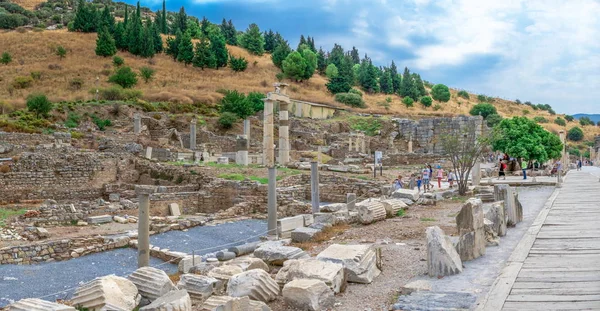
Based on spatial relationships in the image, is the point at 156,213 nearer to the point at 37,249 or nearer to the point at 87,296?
the point at 37,249

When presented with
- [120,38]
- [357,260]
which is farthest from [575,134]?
[357,260]

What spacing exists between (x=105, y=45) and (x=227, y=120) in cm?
3408

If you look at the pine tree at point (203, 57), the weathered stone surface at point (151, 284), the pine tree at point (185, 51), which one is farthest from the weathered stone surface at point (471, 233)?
the pine tree at point (185, 51)

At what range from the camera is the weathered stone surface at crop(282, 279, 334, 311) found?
6.72 metres

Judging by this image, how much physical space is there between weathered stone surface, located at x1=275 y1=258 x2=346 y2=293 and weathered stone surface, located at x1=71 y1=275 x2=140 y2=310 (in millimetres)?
2218

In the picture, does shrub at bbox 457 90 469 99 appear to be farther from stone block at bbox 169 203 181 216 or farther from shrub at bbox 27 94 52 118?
stone block at bbox 169 203 181 216

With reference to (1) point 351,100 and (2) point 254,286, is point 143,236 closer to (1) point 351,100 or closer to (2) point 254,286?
(2) point 254,286

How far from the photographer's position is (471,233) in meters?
8.72

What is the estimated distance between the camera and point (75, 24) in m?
86.0

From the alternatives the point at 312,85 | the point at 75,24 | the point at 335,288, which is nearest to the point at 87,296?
the point at 335,288

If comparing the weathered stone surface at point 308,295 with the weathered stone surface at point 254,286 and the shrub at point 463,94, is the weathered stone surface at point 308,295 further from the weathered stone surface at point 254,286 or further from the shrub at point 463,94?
the shrub at point 463,94

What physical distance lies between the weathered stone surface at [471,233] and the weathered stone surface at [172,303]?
4603 mm

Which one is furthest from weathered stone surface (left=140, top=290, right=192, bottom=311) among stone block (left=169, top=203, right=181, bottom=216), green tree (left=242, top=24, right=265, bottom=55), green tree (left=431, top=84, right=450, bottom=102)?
green tree (left=242, top=24, right=265, bottom=55)

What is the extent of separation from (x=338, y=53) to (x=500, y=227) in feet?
308
